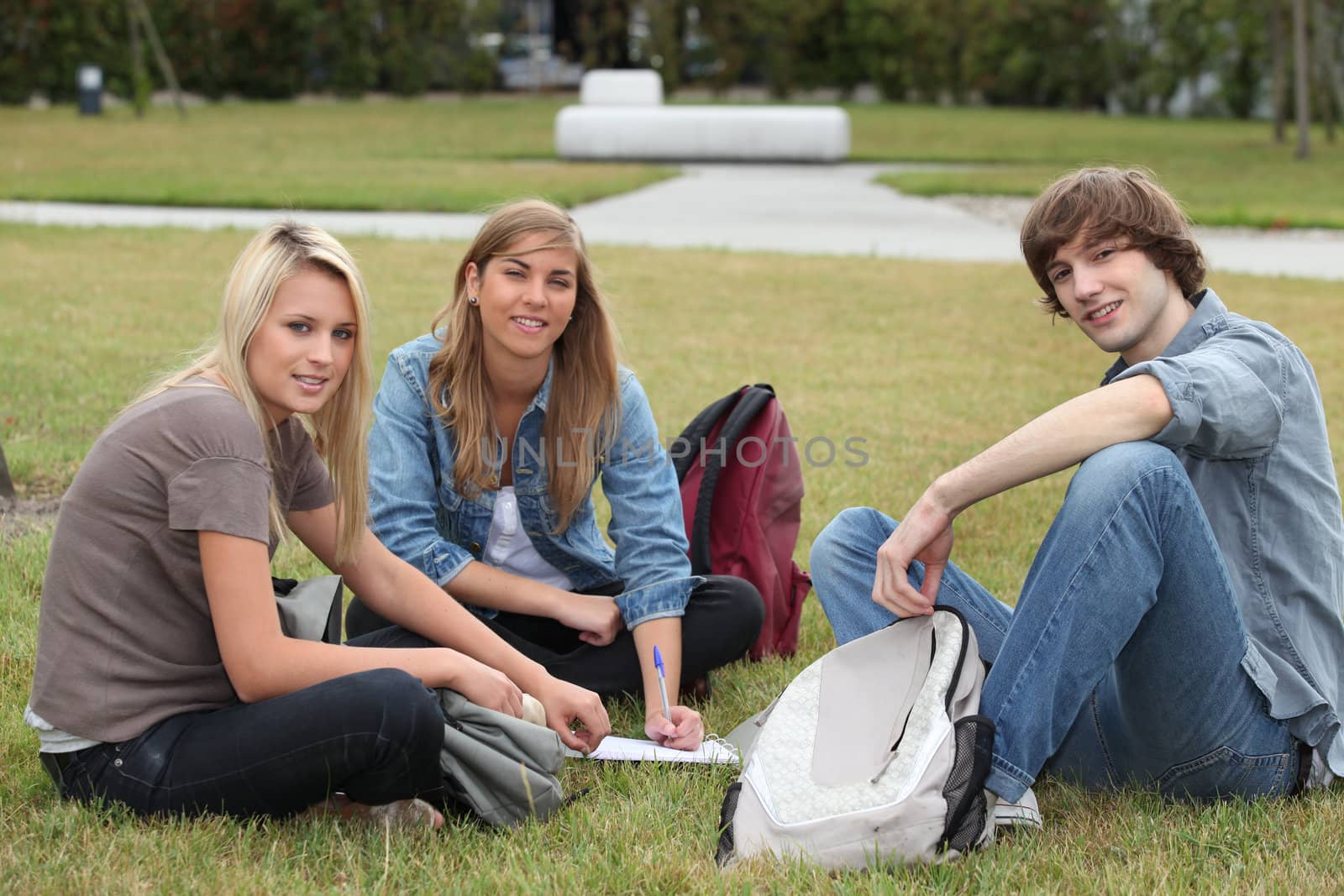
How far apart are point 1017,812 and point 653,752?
76 cm

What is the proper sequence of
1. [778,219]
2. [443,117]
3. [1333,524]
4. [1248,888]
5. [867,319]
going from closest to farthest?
[1248,888], [1333,524], [867,319], [778,219], [443,117]

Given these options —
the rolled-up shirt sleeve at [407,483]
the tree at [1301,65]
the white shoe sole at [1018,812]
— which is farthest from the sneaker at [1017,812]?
the tree at [1301,65]

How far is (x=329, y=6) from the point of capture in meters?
31.2

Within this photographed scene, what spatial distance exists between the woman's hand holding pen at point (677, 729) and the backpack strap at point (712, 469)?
641 millimetres

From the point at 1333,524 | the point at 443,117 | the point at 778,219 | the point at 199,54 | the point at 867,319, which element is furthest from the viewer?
the point at 199,54

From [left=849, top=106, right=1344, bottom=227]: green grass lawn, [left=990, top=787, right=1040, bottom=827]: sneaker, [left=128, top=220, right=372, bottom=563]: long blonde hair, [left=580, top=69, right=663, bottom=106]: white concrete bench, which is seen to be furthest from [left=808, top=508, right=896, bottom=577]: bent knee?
[left=580, top=69, right=663, bottom=106]: white concrete bench

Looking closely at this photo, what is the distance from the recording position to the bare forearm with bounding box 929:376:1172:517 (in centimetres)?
232

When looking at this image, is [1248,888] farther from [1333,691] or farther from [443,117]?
[443,117]

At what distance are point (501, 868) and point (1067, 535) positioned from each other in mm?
1090

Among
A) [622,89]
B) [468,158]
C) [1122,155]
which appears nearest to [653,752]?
[468,158]

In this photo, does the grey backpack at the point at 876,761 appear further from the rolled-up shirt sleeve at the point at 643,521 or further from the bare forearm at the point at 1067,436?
the rolled-up shirt sleeve at the point at 643,521

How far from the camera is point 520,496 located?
323cm

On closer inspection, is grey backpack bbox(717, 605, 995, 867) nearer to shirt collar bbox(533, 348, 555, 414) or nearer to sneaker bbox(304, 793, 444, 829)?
sneaker bbox(304, 793, 444, 829)

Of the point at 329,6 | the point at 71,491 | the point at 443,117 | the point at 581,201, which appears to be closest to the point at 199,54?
the point at 329,6
